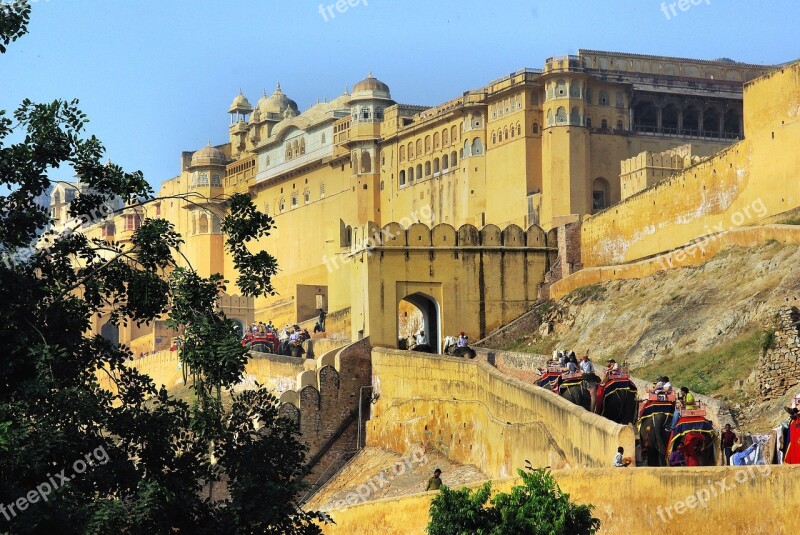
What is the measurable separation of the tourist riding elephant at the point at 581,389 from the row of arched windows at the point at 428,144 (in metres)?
38.3

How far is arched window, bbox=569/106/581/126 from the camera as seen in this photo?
53.6 m

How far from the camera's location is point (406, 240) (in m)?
36.7


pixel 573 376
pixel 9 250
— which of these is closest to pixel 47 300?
pixel 9 250

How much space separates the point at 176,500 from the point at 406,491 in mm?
13360

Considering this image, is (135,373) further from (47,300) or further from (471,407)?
(471,407)

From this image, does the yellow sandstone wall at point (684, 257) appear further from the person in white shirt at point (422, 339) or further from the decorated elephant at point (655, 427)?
the decorated elephant at point (655, 427)

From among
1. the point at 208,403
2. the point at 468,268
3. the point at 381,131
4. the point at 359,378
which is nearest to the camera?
the point at 208,403

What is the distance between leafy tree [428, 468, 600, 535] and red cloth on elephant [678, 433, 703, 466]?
2583 mm

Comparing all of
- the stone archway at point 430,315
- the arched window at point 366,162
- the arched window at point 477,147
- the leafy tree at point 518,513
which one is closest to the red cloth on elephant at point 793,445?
the leafy tree at point 518,513

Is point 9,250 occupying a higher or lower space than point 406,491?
higher

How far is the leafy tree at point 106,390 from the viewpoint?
46.8 feet

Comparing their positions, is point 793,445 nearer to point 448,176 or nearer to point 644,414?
point 644,414

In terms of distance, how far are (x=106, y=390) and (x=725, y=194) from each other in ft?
77.5

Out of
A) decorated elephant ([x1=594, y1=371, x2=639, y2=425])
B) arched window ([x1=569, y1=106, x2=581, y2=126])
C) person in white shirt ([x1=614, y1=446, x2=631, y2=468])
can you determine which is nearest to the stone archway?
decorated elephant ([x1=594, y1=371, x2=639, y2=425])
